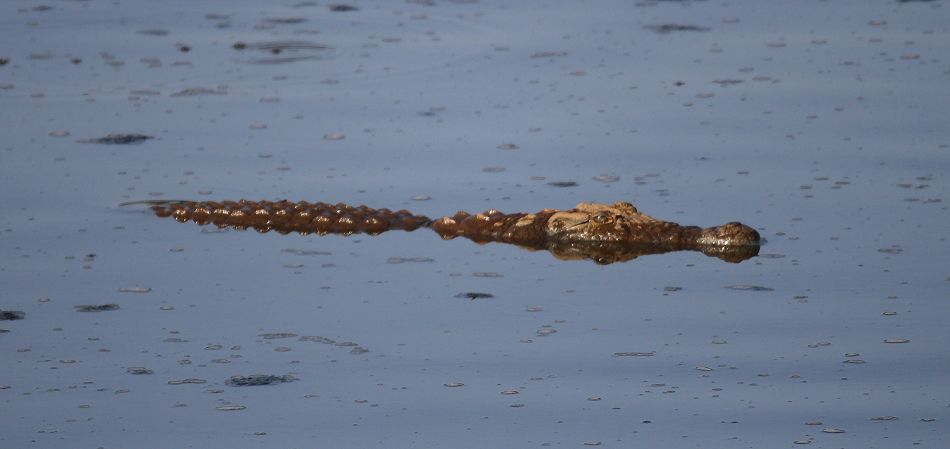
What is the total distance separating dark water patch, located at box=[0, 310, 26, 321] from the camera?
29.4 ft

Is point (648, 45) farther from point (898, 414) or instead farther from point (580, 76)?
point (898, 414)

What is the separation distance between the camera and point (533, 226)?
1027cm

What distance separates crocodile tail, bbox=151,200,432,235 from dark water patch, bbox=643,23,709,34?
5.32 metres

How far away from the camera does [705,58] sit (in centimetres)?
1418

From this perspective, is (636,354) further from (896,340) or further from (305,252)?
(305,252)

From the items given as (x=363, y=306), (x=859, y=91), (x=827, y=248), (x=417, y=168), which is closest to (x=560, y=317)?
(x=363, y=306)

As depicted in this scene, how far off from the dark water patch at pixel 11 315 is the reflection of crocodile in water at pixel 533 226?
184cm

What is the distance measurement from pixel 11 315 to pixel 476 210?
294cm

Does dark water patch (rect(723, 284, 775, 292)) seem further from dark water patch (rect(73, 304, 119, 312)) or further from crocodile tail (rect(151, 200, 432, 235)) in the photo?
dark water patch (rect(73, 304, 119, 312))

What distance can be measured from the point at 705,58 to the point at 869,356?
6194mm

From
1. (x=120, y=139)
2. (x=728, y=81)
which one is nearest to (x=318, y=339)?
(x=120, y=139)

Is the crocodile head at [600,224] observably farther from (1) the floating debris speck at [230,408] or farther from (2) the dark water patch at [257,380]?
(1) the floating debris speck at [230,408]

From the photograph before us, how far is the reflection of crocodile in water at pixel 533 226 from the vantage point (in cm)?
1002

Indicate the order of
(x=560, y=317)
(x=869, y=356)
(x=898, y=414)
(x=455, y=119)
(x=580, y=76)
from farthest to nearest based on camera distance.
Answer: (x=580, y=76), (x=455, y=119), (x=560, y=317), (x=869, y=356), (x=898, y=414)
